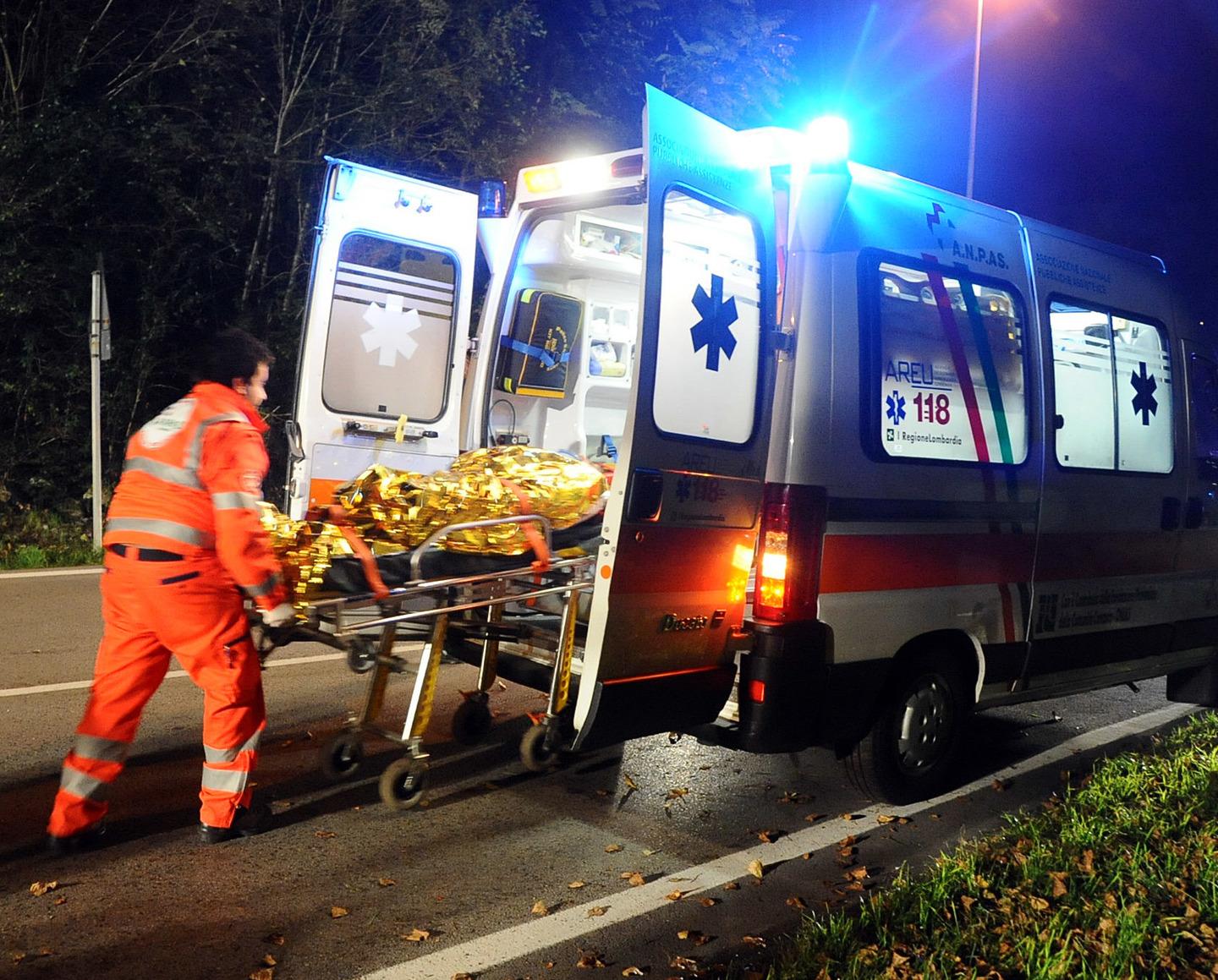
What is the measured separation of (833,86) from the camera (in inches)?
876

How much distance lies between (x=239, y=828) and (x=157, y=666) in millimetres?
659

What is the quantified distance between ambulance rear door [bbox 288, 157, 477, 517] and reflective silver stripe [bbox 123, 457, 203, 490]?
3.23m

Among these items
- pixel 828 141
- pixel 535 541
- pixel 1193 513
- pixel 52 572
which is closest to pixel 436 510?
pixel 535 541

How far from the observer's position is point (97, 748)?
13.3 feet

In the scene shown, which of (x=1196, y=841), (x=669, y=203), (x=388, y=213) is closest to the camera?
(x=669, y=203)

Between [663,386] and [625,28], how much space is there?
15562mm

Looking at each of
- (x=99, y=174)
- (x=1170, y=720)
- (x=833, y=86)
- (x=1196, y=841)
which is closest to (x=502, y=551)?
(x=1196, y=841)

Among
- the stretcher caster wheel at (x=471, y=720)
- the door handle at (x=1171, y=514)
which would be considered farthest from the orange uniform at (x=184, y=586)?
the door handle at (x=1171, y=514)

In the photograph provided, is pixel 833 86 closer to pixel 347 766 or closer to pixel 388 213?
pixel 388 213

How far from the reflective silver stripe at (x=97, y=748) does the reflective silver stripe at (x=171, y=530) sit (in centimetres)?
71

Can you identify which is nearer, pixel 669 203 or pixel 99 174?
pixel 669 203

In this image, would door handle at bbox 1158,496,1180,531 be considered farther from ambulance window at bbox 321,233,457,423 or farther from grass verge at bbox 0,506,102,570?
grass verge at bbox 0,506,102,570

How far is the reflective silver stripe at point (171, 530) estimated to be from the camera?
13.0 feet

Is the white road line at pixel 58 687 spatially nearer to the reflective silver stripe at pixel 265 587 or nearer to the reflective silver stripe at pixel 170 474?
the reflective silver stripe at pixel 170 474
